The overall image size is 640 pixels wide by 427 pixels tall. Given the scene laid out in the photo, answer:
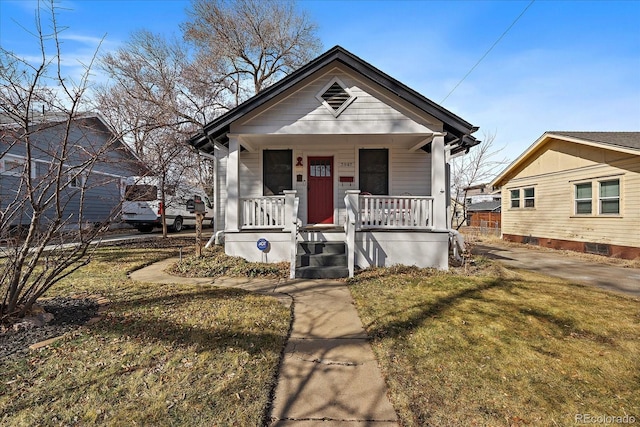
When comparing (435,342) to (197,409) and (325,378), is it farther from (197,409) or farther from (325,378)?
(197,409)

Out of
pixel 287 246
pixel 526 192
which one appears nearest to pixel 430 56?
pixel 526 192

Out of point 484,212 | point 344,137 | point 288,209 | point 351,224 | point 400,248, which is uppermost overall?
point 344,137

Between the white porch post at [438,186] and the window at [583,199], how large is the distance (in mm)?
8742

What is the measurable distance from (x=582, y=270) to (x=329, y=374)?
915cm

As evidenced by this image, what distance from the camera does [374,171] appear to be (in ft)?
28.5

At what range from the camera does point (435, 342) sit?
3211mm

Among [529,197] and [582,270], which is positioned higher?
[529,197]

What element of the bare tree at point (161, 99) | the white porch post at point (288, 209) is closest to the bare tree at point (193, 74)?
the bare tree at point (161, 99)

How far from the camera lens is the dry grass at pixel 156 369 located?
6.79ft

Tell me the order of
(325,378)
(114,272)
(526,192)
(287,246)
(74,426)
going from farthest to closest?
(526,192) → (287,246) → (114,272) → (325,378) → (74,426)

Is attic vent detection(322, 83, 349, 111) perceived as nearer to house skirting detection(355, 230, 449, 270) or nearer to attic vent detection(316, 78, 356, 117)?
attic vent detection(316, 78, 356, 117)

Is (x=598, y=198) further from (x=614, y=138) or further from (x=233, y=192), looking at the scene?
(x=233, y=192)

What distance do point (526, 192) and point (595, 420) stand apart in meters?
15.3

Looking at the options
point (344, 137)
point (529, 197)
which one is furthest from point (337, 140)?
point (529, 197)
